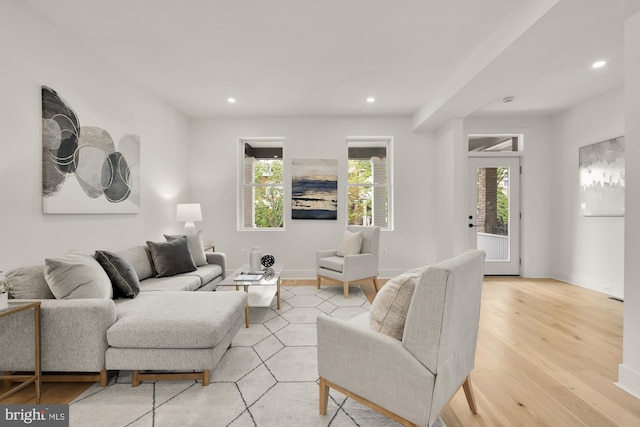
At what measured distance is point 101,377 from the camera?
1770 mm

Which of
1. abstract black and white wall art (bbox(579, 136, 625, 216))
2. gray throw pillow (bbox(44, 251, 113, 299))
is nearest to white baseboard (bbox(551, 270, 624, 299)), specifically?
abstract black and white wall art (bbox(579, 136, 625, 216))

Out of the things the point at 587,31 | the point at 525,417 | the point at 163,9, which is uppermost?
the point at 163,9

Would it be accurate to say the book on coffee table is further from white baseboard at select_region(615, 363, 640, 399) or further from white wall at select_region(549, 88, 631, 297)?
white wall at select_region(549, 88, 631, 297)

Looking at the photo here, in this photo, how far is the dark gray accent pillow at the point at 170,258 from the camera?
3061 mm

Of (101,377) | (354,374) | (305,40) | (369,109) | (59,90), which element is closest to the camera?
(354,374)

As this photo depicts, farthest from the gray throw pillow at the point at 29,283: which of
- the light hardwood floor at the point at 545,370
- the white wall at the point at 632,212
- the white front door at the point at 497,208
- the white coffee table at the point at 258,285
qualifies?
the white front door at the point at 497,208

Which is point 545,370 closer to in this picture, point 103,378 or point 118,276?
point 103,378

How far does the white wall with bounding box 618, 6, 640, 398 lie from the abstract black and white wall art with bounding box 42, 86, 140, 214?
420 centimetres

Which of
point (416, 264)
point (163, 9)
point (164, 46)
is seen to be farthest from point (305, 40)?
point (416, 264)

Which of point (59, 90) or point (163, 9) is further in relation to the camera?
point (59, 90)

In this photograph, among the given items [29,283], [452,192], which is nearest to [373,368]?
[29,283]

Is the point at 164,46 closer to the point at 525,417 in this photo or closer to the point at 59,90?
the point at 59,90

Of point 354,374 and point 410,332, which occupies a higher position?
point 410,332

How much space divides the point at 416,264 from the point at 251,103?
371cm
